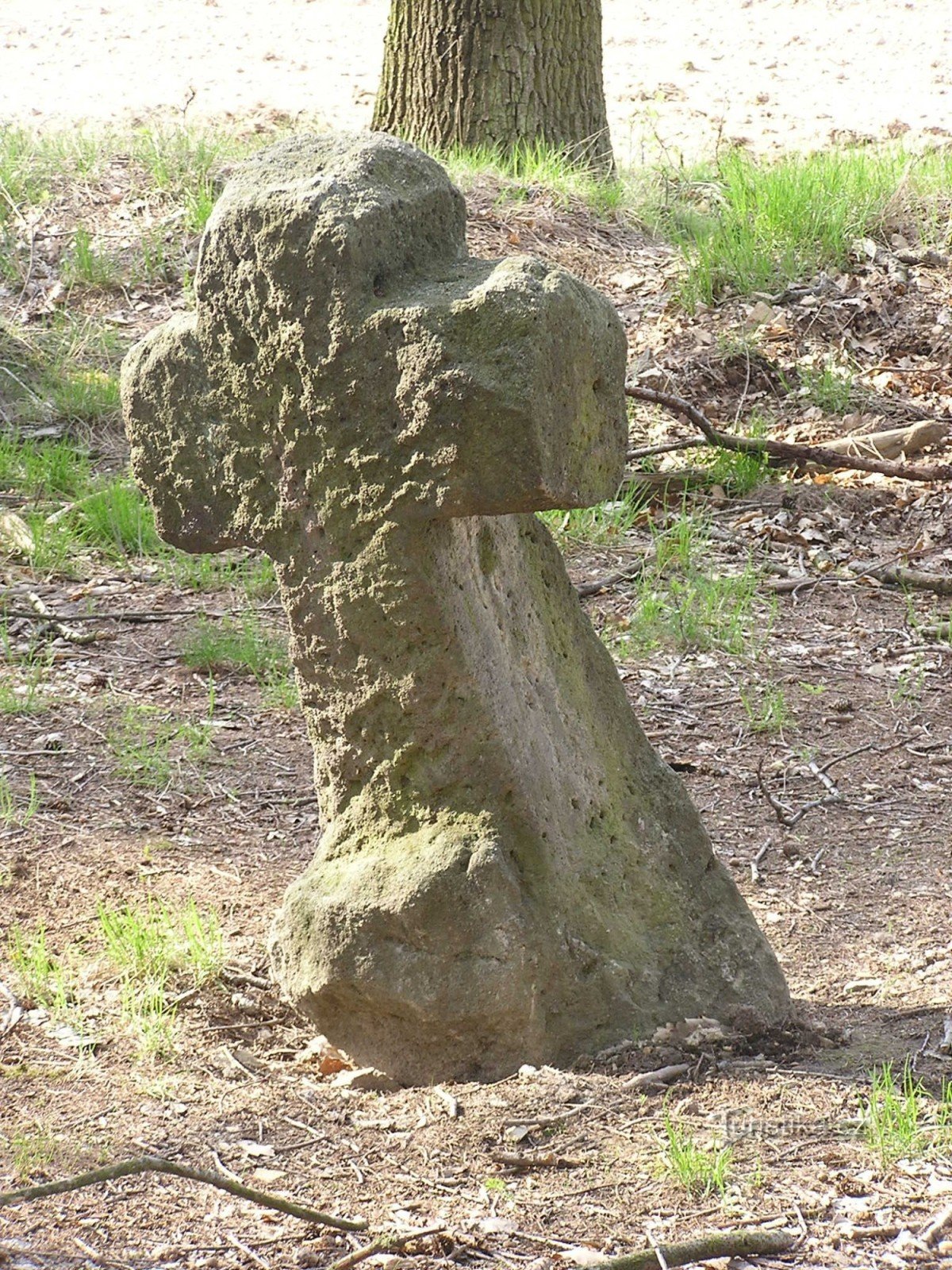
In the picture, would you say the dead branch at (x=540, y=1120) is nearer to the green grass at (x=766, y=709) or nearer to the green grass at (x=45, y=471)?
the green grass at (x=766, y=709)

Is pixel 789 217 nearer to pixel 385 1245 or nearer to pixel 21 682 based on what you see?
pixel 21 682

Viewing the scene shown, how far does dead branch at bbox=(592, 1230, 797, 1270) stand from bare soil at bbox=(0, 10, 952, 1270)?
0.04m

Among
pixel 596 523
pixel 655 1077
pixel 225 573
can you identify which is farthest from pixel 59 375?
pixel 655 1077

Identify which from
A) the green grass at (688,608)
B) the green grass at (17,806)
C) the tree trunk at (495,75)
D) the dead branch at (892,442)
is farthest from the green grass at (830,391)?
the green grass at (17,806)

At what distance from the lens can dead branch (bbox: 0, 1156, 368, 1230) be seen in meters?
2.06

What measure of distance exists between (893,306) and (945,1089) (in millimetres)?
5767

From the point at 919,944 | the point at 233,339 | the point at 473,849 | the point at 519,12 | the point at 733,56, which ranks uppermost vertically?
the point at 733,56

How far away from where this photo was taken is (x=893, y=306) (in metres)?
7.54

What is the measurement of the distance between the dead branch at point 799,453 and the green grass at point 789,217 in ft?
4.74

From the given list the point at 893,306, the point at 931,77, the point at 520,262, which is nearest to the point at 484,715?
the point at 520,262

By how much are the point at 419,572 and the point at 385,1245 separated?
3.68 ft

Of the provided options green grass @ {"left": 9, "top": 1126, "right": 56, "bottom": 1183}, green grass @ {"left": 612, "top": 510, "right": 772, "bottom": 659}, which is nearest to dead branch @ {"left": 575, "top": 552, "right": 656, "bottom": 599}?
green grass @ {"left": 612, "top": 510, "right": 772, "bottom": 659}

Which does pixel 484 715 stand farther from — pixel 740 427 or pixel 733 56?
pixel 733 56

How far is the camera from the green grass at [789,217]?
25.2ft
